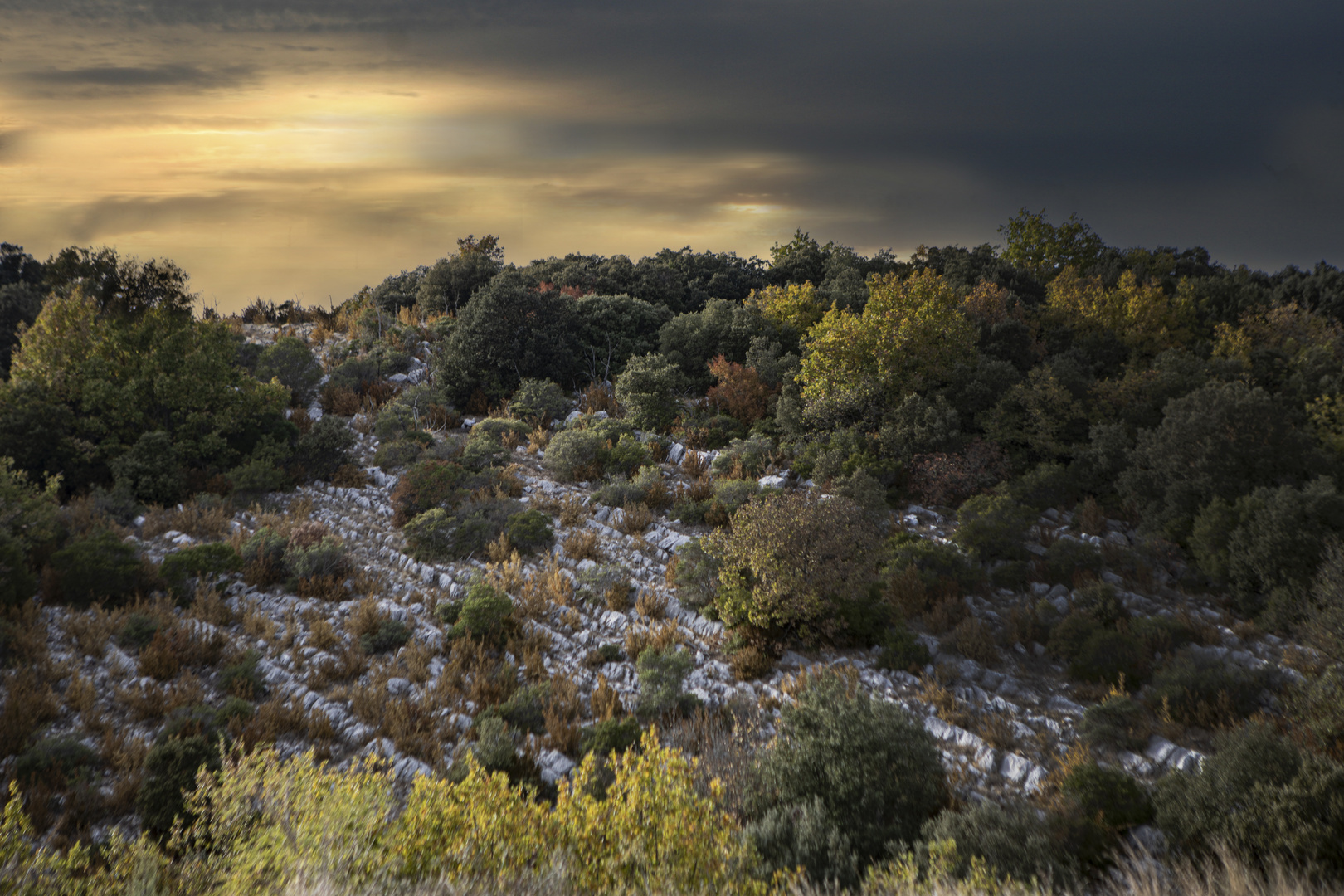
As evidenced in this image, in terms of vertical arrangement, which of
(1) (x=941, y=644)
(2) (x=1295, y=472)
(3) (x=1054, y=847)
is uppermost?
(2) (x=1295, y=472)

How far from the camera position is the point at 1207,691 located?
893cm

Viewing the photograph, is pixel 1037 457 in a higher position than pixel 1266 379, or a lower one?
lower

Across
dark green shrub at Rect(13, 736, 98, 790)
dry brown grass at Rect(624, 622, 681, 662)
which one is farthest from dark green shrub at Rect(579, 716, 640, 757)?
dark green shrub at Rect(13, 736, 98, 790)

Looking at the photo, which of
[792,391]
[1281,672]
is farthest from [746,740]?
[792,391]

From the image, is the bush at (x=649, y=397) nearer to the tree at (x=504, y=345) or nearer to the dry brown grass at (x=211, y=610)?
the tree at (x=504, y=345)

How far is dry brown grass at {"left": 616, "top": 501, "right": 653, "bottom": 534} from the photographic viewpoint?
49.7 feet

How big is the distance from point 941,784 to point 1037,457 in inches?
549

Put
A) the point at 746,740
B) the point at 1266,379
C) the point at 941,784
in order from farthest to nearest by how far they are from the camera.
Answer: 1. the point at 1266,379
2. the point at 746,740
3. the point at 941,784

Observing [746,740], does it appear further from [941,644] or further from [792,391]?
[792,391]

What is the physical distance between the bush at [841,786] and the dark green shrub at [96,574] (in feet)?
37.4

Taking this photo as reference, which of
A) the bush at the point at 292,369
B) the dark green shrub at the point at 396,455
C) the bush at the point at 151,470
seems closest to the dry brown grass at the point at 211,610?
the bush at the point at 151,470

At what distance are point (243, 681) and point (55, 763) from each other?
208 cm

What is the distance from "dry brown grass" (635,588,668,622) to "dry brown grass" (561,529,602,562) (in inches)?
78.1

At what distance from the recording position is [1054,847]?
612 centimetres
